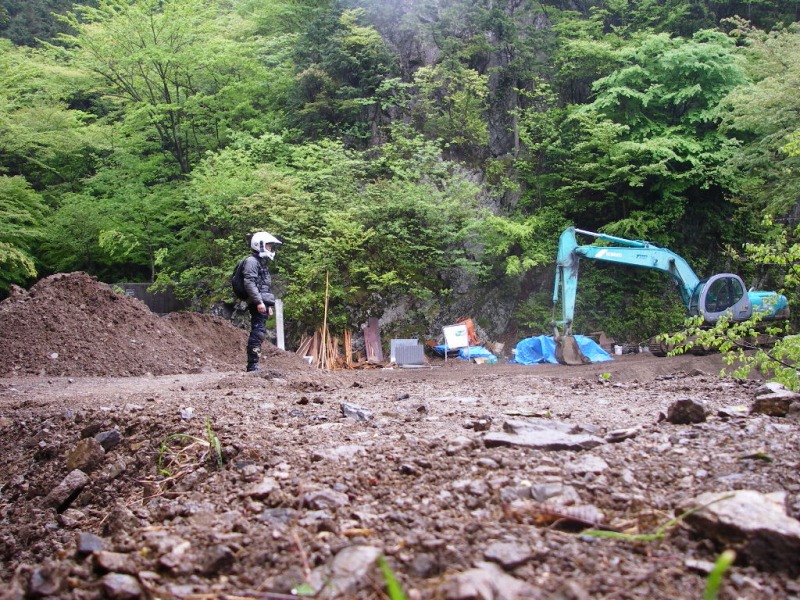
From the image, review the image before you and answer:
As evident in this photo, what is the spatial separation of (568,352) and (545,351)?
78 cm

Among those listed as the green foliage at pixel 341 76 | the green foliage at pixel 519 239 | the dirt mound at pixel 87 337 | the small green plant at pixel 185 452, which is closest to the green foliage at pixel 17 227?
the dirt mound at pixel 87 337

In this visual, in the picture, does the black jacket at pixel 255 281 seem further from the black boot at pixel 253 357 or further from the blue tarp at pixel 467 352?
the blue tarp at pixel 467 352

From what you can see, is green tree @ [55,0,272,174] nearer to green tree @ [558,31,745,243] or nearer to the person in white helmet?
green tree @ [558,31,745,243]

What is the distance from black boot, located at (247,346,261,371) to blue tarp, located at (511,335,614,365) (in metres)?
7.52

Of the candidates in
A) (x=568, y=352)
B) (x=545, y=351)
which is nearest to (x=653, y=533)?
(x=568, y=352)

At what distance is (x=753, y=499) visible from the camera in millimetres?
2131

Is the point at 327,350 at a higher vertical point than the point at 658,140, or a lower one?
lower

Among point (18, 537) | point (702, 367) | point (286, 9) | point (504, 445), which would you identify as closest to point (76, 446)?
point (18, 537)

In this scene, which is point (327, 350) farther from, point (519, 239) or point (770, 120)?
point (770, 120)

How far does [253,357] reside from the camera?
923cm

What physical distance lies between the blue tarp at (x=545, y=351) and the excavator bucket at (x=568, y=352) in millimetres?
449

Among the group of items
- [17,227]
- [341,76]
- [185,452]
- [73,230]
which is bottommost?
[185,452]

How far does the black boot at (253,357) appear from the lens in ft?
30.2

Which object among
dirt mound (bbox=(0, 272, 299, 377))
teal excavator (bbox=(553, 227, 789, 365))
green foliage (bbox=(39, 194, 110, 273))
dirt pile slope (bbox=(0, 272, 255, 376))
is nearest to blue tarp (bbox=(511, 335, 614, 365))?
teal excavator (bbox=(553, 227, 789, 365))
